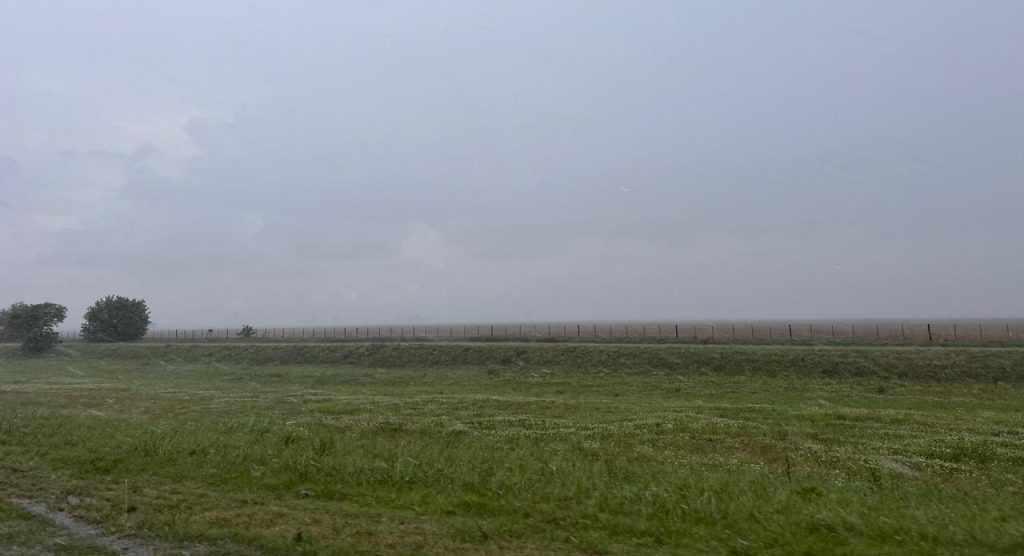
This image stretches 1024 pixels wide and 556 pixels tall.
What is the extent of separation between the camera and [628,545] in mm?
8125

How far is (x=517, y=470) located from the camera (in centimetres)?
1246

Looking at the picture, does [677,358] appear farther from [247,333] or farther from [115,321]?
[115,321]

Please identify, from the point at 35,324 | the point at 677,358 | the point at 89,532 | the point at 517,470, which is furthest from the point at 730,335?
the point at 35,324

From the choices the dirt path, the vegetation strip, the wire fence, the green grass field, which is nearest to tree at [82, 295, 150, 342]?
the wire fence

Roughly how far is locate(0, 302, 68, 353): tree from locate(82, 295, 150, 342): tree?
8071 millimetres

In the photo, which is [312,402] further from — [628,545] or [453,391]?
[628,545]

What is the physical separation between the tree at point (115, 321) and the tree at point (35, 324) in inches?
318

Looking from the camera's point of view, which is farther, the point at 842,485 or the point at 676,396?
the point at 676,396

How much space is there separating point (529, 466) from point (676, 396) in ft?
65.2

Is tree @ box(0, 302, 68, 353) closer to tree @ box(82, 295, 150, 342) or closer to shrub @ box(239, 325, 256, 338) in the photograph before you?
tree @ box(82, 295, 150, 342)


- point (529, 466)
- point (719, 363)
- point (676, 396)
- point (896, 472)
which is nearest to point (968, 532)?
point (896, 472)

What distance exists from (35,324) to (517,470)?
8789 cm

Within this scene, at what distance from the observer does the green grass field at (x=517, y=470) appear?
8.45 metres

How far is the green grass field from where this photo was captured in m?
8.45
